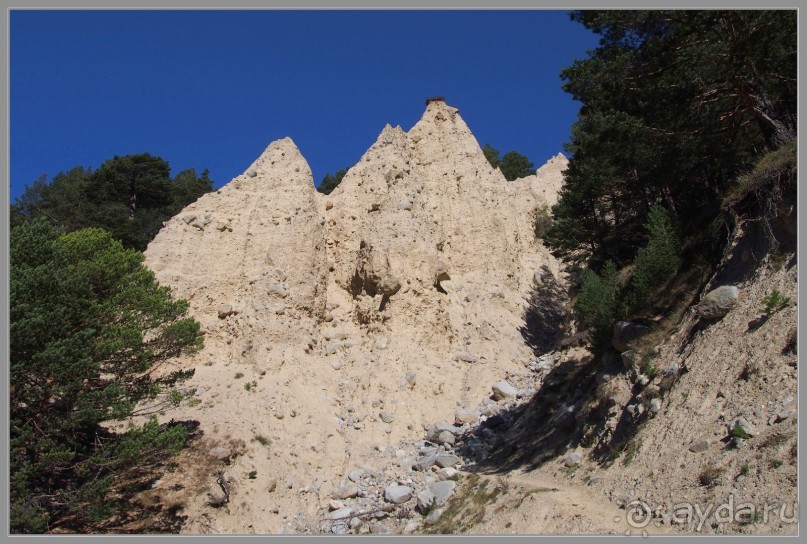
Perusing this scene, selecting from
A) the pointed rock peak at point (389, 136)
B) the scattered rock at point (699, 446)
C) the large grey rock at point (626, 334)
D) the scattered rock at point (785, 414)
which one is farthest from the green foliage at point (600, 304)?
the pointed rock peak at point (389, 136)

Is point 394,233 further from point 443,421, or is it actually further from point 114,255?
point 114,255

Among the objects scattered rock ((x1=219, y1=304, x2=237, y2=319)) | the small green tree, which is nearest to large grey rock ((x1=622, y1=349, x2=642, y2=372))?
scattered rock ((x1=219, y1=304, x2=237, y2=319))

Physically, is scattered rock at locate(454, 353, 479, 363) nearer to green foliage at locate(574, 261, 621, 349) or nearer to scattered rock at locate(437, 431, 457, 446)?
scattered rock at locate(437, 431, 457, 446)

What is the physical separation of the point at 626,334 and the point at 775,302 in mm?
4096

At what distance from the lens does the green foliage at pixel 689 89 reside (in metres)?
12.6

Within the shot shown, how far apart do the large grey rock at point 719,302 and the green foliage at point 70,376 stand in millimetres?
12016

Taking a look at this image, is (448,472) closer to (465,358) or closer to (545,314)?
(465,358)

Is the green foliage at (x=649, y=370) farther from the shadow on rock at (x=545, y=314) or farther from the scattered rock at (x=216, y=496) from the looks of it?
the scattered rock at (x=216, y=496)

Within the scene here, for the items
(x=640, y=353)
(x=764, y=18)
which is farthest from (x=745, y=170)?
(x=640, y=353)

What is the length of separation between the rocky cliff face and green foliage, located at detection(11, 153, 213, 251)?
453 inches

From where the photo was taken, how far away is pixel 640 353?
1324 centimetres

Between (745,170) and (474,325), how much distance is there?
11.1 meters

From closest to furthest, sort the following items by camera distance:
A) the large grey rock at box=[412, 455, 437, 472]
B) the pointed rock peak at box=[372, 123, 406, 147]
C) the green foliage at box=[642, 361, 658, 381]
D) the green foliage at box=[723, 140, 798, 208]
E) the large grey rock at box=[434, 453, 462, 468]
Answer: the green foliage at box=[723, 140, 798, 208], the green foliage at box=[642, 361, 658, 381], the large grey rock at box=[434, 453, 462, 468], the large grey rock at box=[412, 455, 437, 472], the pointed rock peak at box=[372, 123, 406, 147]

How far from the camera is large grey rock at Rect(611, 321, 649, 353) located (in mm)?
13906
